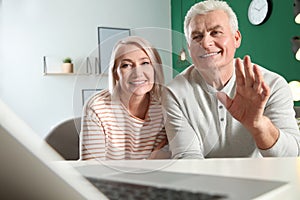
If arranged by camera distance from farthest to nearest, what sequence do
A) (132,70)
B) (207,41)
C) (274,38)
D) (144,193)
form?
(274,38) < (207,41) < (132,70) < (144,193)

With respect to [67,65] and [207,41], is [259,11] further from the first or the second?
[207,41]

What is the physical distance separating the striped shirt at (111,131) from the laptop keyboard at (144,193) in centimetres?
13

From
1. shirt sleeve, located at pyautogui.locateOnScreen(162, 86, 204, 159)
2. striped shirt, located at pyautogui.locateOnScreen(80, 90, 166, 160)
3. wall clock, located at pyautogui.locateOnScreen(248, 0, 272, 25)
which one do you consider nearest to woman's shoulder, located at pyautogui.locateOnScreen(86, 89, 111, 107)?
striped shirt, located at pyautogui.locateOnScreen(80, 90, 166, 160)

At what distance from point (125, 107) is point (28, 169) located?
0.39 meters

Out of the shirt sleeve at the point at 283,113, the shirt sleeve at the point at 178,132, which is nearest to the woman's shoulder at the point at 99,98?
the shirt sleeve at the point at 178,132

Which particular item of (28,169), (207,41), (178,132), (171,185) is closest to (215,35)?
(207,41)

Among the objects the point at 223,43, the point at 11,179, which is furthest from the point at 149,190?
the point at 223,43

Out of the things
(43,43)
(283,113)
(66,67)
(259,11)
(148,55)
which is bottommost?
(66,67)

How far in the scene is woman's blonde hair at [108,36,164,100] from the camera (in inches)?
20.4

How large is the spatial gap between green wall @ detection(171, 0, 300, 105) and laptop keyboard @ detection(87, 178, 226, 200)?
303 centimetres

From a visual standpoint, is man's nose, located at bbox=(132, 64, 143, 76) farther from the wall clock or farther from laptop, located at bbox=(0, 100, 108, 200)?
the wall clock

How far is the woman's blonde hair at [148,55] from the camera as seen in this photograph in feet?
1.70

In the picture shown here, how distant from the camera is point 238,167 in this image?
55 centimetres

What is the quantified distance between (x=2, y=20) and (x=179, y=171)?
412cm
